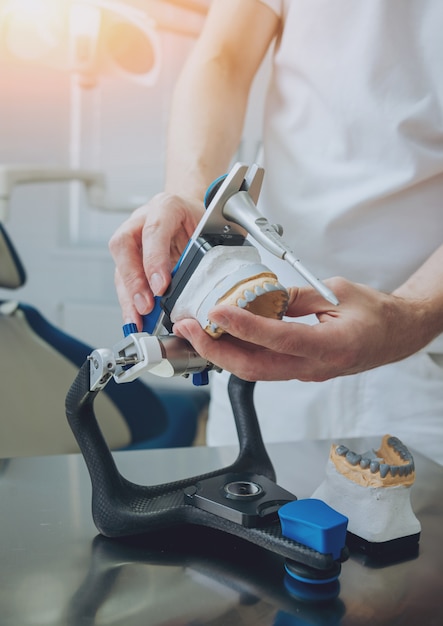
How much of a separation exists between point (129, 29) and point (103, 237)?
638 millimetres

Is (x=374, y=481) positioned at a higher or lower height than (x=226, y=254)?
lower

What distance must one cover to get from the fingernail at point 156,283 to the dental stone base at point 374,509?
0.65 feet

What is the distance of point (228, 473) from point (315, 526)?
0.45 feet

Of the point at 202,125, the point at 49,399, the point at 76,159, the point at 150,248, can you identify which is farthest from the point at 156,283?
the point at 76,159

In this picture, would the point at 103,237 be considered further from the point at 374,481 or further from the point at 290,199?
the point at 374,481

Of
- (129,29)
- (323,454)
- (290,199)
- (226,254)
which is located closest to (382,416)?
(323,454)

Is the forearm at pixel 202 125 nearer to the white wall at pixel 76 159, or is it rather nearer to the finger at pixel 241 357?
the finger at pixel 241 357

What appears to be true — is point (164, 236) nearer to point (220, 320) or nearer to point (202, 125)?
point (220, 320)

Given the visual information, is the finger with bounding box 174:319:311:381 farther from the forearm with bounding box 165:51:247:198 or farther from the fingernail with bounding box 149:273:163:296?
the forearm with bounding box 165:51:247:198

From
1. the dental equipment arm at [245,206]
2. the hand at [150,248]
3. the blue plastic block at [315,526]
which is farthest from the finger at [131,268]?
the blue plastic block at [315,526]

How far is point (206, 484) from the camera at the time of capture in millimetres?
583

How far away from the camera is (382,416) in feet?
2.83

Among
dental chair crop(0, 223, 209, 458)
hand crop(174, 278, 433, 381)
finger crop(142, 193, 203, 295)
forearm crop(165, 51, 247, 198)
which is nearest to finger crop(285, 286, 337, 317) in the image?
hand crop(174, 278, 433, 381)

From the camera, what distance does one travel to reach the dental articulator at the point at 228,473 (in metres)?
0.50
